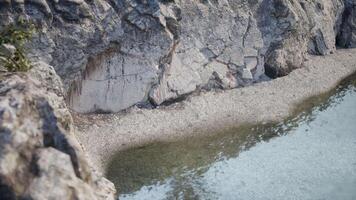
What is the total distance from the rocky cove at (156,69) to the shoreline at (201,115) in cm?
7

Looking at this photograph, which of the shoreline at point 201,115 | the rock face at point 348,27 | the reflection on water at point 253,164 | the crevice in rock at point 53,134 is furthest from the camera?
the rock face at point 348,27

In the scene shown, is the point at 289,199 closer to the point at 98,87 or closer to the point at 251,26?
the point at 98,87


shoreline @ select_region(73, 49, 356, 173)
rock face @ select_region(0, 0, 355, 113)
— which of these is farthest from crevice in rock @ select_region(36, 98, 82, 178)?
rock face @ select_region(0, 0, 355, 113)

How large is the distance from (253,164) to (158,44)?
11.1m

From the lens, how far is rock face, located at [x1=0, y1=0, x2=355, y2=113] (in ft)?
88.7

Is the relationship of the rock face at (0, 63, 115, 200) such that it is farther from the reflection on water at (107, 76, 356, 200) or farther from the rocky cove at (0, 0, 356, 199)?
the reflection on water at (107, 76, 356, 200)

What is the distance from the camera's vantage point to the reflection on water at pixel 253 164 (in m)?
21.9

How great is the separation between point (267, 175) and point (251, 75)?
13.9 m

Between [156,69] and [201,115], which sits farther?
[156,69]

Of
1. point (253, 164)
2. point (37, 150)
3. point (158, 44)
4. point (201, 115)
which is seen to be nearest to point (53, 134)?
point (37, 150)

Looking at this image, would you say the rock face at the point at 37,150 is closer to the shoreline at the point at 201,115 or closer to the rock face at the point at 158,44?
the shoreline at the point at 201,115

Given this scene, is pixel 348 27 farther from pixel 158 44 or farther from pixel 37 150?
pixel 37 150

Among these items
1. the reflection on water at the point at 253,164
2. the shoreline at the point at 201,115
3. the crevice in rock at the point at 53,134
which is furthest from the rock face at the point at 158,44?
the crevice in rock at the point at 53,134

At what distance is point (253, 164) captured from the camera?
24.6 metres
